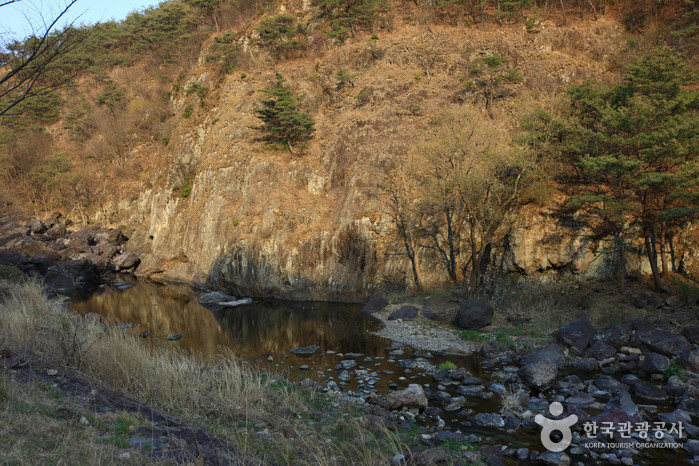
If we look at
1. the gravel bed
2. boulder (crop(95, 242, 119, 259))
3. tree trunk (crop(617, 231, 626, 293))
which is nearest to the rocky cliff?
tree trunk (crop(617, 231, 626, 293))

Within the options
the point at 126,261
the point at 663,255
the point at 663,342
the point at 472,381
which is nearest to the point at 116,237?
the point at 126,261

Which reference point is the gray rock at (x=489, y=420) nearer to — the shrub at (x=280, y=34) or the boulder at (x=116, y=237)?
the shrub at (x=280, y=34)

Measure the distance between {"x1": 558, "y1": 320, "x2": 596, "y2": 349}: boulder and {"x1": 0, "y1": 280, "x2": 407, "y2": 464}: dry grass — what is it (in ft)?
32.3

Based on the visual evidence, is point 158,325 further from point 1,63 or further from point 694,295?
point 694,295

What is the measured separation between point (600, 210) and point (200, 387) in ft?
60.2

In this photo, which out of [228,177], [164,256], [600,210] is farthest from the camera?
[164,256]

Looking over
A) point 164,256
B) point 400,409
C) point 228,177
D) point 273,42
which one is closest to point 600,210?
point 400,409

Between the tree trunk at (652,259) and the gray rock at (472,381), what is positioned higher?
the tree trunk at (652,259)

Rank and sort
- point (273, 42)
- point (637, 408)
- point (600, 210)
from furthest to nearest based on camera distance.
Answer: point (273, 42)
point (600, 210)
point (637, 408)

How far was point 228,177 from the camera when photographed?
3816 centimetres

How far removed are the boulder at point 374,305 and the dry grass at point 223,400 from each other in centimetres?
1369

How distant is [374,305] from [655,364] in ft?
48.7

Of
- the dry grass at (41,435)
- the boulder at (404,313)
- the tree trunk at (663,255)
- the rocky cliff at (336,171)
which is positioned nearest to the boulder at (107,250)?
the rocky cliff at (336,171)

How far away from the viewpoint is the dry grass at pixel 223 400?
7871mm
